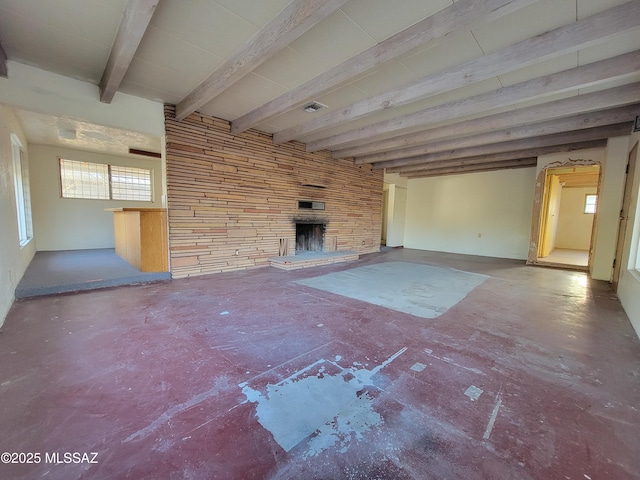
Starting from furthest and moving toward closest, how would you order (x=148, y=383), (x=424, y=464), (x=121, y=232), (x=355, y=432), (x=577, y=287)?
(x=121, y=232)
(x=577, y=287)
(x=148, y=383)
(x=355, y=432)
(x=424, y=464)

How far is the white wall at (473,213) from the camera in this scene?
7397 millimetres

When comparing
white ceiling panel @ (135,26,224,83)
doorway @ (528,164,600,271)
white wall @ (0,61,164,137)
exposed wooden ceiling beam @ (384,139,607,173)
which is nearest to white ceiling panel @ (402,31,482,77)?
white ceiling panel @ (135,26,224,83)

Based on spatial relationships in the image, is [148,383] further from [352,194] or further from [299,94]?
[352,194]

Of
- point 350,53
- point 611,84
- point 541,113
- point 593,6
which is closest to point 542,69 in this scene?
point 593,6

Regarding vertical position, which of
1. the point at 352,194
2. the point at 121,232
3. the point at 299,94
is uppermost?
the point at 299,94

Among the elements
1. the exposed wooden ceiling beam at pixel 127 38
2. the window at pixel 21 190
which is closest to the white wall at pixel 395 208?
the exposed wooden ceiling beam at pixel 127 38

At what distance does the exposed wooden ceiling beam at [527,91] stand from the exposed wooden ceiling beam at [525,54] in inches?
29.6

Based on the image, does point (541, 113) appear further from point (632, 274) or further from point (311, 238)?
point (311, 238)

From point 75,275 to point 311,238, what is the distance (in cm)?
460

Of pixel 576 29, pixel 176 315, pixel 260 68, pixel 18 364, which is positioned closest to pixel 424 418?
pixel 176 315

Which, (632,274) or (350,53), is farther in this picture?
(632,274)

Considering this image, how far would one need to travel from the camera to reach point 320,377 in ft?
5.76

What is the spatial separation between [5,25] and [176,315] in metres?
3.01

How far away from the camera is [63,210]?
6.06m
